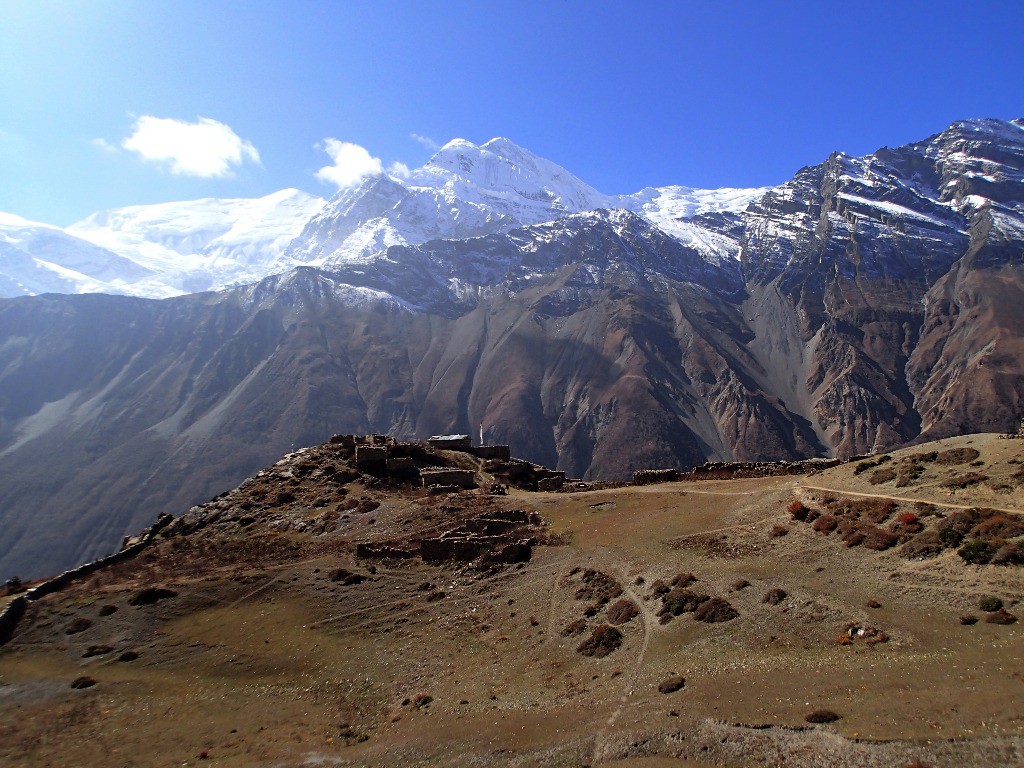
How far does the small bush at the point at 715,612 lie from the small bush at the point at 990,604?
778 centimetres

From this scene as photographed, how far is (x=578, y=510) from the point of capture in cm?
4950

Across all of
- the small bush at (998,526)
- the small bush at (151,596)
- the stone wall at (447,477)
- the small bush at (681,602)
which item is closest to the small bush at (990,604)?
the small bush at (998,526)

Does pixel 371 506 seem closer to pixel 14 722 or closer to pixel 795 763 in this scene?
pixel 14 722

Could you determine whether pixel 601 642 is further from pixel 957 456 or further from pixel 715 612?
pixel 957 456

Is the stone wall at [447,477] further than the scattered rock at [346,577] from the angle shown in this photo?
Yes

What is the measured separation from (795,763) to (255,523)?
138ft

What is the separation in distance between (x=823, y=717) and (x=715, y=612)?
8.24 meters

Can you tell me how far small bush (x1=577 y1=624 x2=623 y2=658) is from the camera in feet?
86.6

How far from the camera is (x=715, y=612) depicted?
2602cm

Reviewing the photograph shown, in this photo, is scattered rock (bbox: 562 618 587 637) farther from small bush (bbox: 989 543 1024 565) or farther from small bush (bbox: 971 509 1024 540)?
small bush (bbox: 971 509 1024 540)

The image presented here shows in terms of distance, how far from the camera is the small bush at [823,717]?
17719 millimetres

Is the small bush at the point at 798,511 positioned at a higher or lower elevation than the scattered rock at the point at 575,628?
higher

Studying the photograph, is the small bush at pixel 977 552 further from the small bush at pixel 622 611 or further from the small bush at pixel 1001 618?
the small bush at pixel 622 611

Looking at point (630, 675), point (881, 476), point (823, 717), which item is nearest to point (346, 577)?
point (630, 675)
